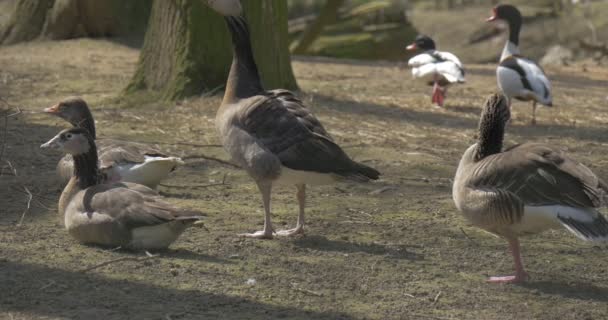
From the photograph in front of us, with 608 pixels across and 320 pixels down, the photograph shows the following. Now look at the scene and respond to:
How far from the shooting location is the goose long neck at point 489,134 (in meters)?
5.87

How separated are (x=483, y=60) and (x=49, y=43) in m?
9.63

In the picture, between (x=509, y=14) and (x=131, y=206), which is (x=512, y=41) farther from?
(x=131, y=206)

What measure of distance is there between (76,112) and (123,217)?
2244 mm

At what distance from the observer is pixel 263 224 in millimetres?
6844

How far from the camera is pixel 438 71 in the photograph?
12109mm

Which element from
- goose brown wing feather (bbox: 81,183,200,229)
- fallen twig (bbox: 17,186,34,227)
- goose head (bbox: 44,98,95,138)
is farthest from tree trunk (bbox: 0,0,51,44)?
goose brown wing feather (bbox: 81,183,200,229)

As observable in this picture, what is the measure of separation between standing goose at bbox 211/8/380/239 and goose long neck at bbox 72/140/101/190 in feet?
2.86

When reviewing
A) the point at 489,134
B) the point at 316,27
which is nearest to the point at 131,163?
the point at 489,134

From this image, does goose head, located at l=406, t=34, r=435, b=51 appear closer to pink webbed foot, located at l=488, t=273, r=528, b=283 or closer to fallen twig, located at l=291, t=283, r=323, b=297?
pink webbed foot, located at l=488, t=273, r=528, b=283

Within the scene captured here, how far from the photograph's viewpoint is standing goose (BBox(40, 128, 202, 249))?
578 cm

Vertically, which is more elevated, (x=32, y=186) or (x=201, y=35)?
(x=201, y=35)

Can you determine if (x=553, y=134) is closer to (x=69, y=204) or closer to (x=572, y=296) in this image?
(x=572, y=296)

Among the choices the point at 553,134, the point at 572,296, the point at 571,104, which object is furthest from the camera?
the point at 571,104

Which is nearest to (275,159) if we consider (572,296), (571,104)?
(572,296)
